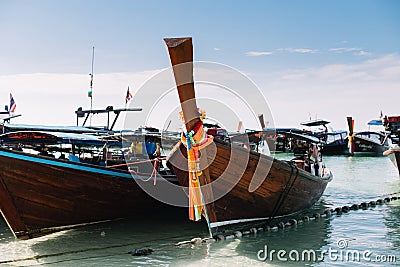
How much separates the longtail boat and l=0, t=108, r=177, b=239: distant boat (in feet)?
5.13

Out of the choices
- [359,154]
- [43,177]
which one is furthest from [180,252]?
[359,154]

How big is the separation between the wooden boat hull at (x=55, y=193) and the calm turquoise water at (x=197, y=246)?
40 cm

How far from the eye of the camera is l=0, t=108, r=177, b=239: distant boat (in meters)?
8.55

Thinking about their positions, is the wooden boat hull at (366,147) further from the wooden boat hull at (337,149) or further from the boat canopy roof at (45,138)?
the boat canopy roof at (45,138)

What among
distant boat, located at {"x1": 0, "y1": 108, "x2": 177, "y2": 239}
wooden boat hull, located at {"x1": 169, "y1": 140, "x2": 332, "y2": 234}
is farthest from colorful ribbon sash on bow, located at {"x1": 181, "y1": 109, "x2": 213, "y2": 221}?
distant boat, located at {"x1": 0, "y1": 108, "x2": 177, "y2": 239}

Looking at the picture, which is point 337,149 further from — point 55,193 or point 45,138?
point 55,193

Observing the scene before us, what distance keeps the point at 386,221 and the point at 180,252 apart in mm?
5970

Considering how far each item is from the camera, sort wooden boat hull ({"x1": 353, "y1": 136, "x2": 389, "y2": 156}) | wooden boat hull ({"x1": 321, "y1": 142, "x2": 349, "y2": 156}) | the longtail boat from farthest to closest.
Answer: wooden boat hull ({"x1": 321, "y1": 142, "x2": 349, "y2": 156}) → wooden boat hull ({"x1": 353, "y1": 136, "x2": 389, "y2": 156}) → the longtail boat

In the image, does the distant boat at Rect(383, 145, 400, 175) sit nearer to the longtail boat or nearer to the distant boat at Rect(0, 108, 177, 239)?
the longtail boat

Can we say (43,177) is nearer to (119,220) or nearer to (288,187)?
(119,220)

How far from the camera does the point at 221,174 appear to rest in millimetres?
8516

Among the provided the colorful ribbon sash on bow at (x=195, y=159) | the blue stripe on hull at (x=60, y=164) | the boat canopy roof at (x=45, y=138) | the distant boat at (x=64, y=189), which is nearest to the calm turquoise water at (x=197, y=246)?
the distant boat at (x=64, y=189)

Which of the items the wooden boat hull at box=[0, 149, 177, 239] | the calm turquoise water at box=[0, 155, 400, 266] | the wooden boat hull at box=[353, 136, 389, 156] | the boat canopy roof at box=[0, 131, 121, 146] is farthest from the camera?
the wooden boat hull at box=[353, 136, 389, 156]

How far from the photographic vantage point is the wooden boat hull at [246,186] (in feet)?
27.6
